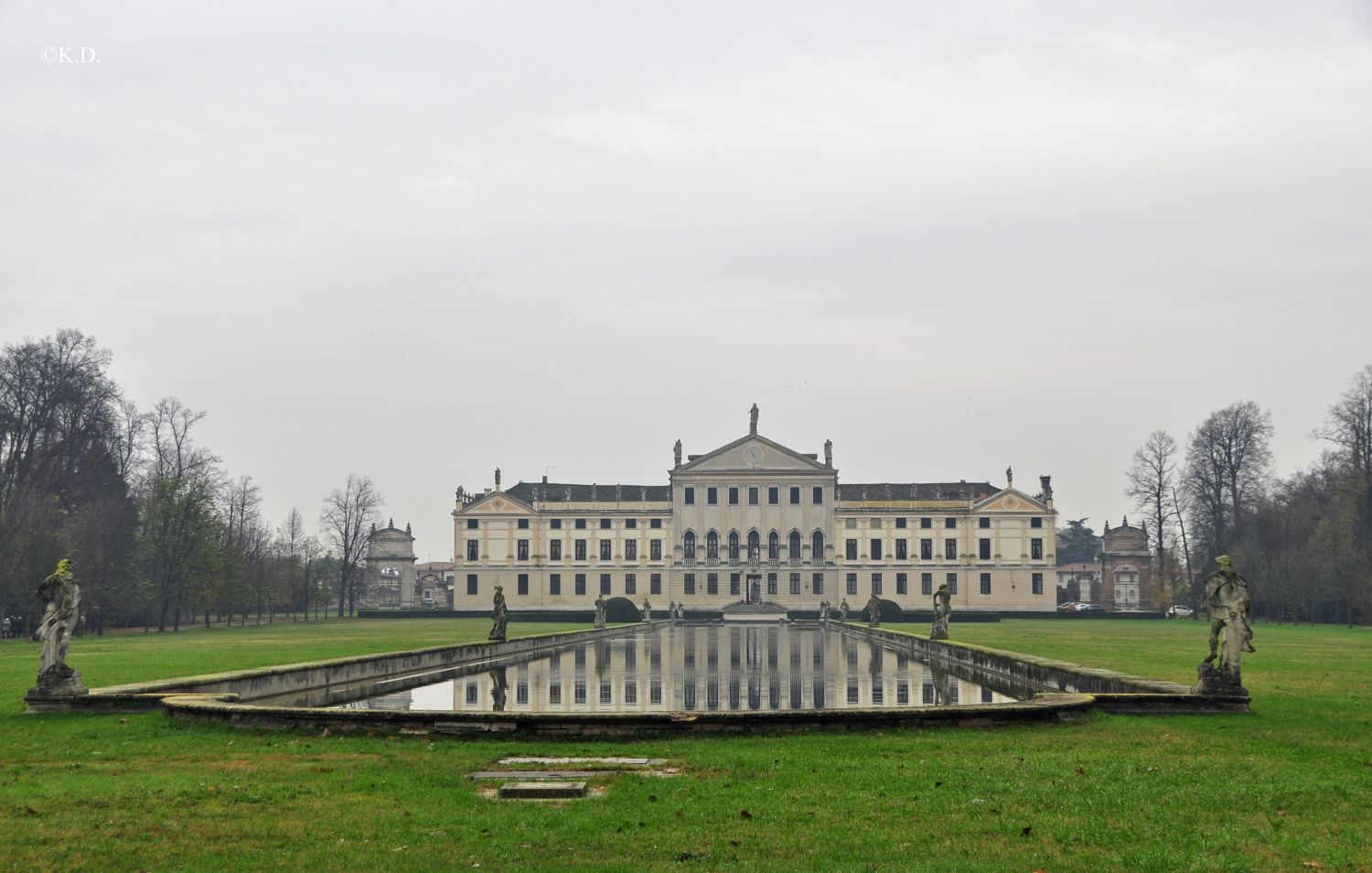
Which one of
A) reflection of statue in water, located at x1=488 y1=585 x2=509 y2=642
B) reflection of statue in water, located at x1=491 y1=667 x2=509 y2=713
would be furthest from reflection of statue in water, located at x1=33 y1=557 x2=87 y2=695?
reflection of statue in water, located at x1=488 y1=585 x2=509 y2=642

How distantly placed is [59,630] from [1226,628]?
1459cm

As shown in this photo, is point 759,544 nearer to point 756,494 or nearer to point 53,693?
point 756,494

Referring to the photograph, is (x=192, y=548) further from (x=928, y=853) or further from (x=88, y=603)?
(x=928, y=853)

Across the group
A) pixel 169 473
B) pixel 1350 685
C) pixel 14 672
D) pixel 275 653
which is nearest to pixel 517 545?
pixel 169 473

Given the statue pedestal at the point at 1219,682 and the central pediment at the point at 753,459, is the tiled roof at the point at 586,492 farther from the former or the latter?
the statue pedestal at the point at 1219,682

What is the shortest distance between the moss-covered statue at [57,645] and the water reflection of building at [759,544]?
246 feet

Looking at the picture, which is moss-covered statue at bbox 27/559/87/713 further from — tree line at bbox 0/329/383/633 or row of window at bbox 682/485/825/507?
row of window at bbox 682/485/825/507

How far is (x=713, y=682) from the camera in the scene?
22.3m

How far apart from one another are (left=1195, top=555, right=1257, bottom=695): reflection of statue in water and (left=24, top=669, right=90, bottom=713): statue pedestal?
13.7m

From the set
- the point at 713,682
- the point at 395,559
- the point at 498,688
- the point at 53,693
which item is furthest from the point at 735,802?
the point at 395,559

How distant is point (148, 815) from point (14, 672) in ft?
54.7

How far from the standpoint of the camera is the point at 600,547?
302 ft

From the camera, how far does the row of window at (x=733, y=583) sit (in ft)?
294

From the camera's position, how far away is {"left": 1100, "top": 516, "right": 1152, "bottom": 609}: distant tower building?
112m
